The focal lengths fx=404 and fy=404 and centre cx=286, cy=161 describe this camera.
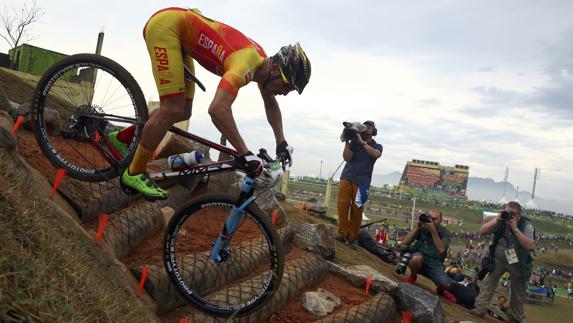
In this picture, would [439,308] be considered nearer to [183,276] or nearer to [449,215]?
[183,276]

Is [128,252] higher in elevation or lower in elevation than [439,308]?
higher

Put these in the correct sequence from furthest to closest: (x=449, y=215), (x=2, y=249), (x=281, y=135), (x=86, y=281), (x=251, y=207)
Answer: (x=449, y=215), (x=281, y=135), (x=251, y=207), (x=86, y=281), (x=2, y=249)

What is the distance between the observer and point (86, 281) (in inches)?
97.0

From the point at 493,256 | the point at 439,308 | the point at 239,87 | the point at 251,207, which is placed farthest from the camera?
the point at 493,256

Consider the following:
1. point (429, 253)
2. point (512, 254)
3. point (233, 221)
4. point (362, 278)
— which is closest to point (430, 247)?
point (429, 253)

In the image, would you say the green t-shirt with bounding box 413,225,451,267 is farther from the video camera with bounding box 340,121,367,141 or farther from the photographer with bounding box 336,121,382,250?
the video camera with bounding box 340,121,367,141

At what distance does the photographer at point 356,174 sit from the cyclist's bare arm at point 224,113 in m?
4.98

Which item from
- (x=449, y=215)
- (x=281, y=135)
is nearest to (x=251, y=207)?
(x=281, y=135)

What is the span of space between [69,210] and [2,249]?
243cm

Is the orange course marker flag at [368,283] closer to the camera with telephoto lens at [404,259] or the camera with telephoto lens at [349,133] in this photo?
the camera with telephoto lens at [404,259]

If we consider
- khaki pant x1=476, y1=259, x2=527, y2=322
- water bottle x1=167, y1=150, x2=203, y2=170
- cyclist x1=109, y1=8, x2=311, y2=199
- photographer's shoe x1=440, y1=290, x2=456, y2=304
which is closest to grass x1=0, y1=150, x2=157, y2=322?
cyclist x1=109, y1=8, x2=311, y2=199

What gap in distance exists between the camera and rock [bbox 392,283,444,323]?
5746 mm

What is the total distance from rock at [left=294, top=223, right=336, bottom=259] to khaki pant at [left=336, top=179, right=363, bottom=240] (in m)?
1.83

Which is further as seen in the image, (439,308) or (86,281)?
(439,308)
